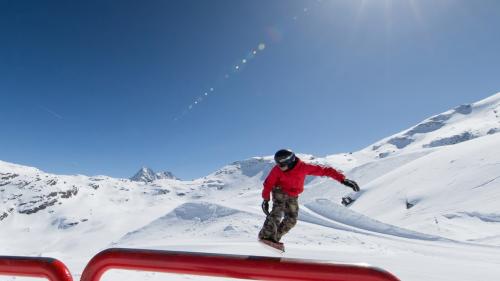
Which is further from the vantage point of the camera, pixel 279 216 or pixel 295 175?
pixel 279 216

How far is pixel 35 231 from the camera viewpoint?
616 ft

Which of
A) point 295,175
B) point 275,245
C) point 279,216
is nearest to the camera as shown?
point 275,245

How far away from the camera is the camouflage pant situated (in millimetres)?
6309

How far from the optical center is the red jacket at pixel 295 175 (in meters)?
6.12

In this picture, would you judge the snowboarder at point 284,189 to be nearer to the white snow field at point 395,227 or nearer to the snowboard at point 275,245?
the snowboard at point 275,245

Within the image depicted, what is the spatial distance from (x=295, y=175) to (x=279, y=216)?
0.75 metres

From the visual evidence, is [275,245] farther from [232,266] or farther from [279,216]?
[232,266]

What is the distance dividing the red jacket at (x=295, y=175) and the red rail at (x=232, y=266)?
14.9 feet

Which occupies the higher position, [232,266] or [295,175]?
[295,175]

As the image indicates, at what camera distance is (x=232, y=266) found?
1.47 meters

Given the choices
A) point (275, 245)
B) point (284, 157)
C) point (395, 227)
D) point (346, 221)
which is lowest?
point (275, 245)

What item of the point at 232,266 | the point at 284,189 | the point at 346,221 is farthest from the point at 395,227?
the point at 232,266

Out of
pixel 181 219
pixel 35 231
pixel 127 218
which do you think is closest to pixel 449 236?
pixel 181 219

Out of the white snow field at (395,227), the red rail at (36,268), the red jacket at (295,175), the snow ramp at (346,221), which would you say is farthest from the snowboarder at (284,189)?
the snow ramp at (346,221)
